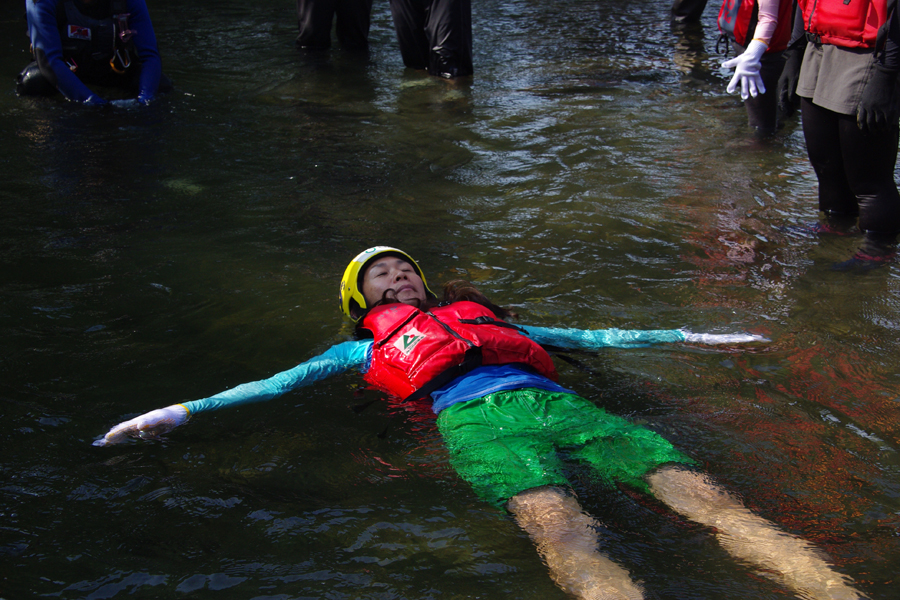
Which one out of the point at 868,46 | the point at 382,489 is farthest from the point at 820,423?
the point at 868,46

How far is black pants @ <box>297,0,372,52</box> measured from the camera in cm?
1231

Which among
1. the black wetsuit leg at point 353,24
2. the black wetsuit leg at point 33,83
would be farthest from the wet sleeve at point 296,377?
the black wetsuit leg at point 353,24

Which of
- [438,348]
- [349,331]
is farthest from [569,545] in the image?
[349,331]

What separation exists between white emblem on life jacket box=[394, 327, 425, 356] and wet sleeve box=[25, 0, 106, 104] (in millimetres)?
7033

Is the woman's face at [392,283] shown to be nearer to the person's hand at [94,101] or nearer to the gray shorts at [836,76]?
the gray shorts at [836,76]

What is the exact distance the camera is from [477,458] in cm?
336

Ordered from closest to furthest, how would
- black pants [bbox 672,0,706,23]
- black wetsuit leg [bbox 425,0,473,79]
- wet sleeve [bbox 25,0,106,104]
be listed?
wet sleeve [bbox 25,0,106,104] → black wetsuit leg [bbox 425,0,473,79] → black pants [bbox 672,0,706,23]

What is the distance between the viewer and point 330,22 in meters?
12.5

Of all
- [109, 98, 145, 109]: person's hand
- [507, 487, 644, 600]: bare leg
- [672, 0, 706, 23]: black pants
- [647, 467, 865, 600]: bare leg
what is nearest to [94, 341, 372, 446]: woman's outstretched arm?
[507, 487, 644, 600]: bare leg

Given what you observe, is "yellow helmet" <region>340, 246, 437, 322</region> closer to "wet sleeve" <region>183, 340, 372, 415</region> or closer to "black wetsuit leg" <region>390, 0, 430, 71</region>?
"wet sleeve" <region>183, 340, 372, 415</region>

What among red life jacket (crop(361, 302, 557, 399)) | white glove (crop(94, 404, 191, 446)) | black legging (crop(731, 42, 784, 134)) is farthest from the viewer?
black legging (crop(731, 42, 784, 134))

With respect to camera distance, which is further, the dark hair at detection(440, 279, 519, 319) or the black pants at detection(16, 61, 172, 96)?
the black pants at detection(16, 61, 172, 96)

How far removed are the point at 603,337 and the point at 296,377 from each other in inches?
72.5

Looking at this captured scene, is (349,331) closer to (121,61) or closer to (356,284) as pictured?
(356,284)
